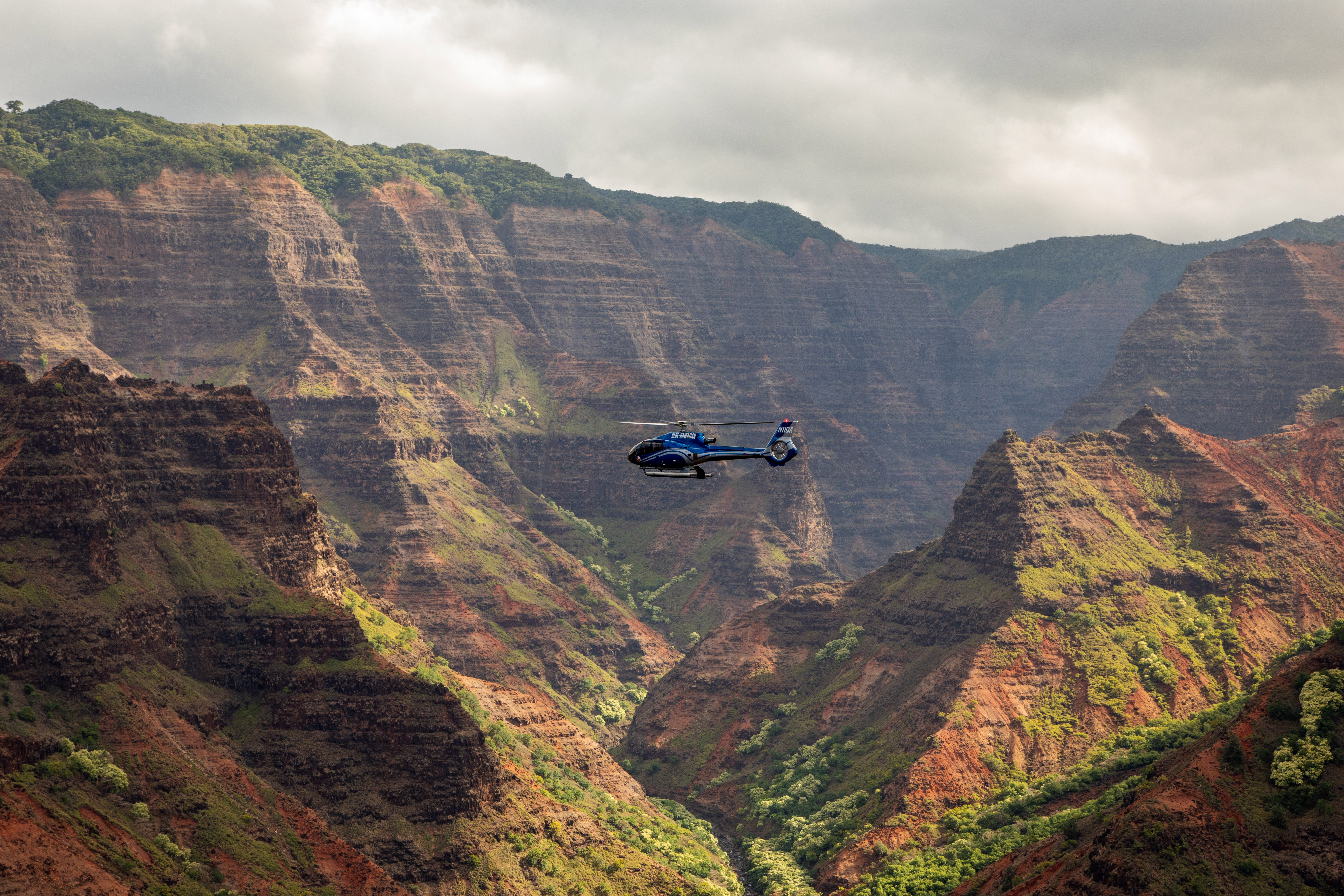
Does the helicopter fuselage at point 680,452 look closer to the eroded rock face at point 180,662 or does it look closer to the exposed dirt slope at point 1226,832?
the eroded rock face at point 180,662

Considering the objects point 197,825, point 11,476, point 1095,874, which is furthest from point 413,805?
point 1095,874

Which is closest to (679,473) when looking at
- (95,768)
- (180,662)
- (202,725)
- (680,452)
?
(680,452)

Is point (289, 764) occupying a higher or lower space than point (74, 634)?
lower

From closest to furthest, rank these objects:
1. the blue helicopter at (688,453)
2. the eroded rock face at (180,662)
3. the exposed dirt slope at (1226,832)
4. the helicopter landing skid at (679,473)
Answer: the exposed dirt slope at (1226,832), the helicopter landing skid at (679,473), the blue helicopter at (688,453), the eroded rock face at (180,662)

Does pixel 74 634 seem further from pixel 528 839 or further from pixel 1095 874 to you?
pixel 1095 874

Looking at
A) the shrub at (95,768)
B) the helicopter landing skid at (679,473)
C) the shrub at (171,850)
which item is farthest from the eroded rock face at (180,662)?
the helicopter landing skid at (679,473)

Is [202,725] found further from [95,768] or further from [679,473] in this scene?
[679,473]
